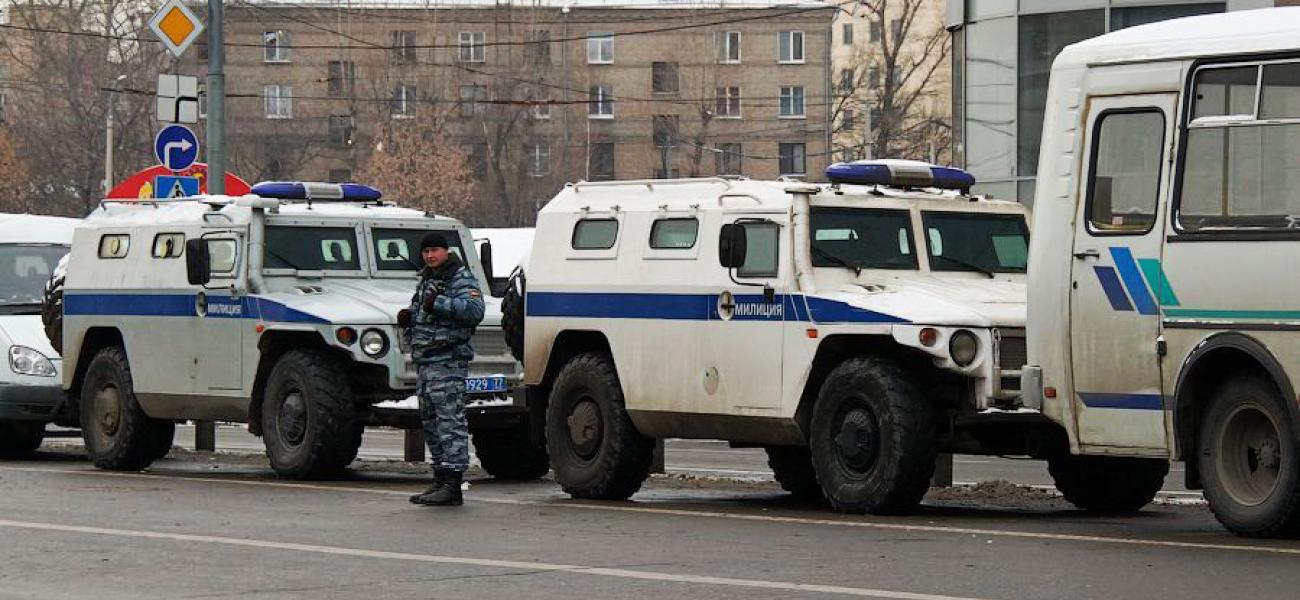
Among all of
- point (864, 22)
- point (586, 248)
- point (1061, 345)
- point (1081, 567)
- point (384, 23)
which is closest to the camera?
point (1081, 567)

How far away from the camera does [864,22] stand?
5271 inches

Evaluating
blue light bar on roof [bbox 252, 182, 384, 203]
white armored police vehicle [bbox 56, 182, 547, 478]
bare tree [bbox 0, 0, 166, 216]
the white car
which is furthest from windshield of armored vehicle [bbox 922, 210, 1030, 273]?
bare tree [bbox 0, 0, 166, 216]

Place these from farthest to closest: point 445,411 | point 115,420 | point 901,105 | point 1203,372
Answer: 1. point 901,105
2. point 115,420
3. point 445,411
4. point 1203,372

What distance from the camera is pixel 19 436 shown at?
77.5 feet

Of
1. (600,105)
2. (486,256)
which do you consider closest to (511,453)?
(486,256)

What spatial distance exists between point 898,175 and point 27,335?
9.69 metres

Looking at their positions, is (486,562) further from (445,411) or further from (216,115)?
(216,115)

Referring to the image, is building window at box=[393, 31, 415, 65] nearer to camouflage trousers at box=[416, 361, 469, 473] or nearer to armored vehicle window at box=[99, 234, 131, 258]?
armored vehicle window at box=[99, 234, 131, 258]

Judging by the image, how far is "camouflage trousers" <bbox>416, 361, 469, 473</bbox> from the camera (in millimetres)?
16391

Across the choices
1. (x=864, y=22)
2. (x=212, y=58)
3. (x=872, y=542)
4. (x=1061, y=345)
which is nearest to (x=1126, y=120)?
(x=1061, y=345)

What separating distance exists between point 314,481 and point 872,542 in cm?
686

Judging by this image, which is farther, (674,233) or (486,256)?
(486,256)

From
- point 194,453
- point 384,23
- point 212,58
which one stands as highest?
point 384,23

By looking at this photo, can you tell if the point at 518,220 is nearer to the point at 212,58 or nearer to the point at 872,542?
the point at 212,58
